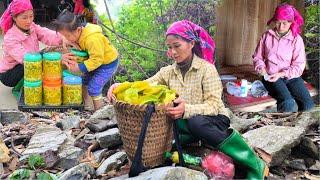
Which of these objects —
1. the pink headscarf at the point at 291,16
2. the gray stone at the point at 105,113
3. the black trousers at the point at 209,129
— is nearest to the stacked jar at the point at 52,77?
the gray stone at the point at 105,113

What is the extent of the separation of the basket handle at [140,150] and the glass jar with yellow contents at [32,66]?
0.65m

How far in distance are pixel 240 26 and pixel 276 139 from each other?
2.18 feet

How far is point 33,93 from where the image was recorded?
8.50ft

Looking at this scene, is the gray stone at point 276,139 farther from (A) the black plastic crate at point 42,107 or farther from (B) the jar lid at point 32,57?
(B) the jar lid at point 32,57

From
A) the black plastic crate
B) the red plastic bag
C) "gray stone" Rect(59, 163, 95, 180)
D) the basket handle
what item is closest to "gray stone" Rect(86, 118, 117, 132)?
the black plastic crate

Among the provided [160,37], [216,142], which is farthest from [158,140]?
[160,37]

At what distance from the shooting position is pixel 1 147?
2529 millimetres

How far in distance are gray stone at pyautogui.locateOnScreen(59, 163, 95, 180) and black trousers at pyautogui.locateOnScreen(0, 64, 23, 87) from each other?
1.97 ft

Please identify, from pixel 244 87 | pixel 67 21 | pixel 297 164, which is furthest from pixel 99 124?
pixel 297 164

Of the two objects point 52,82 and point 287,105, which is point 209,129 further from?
point 52,82

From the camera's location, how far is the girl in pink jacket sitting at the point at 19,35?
2572mm

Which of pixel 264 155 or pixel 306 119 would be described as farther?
pixel 306 119

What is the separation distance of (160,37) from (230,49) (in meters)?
0.56

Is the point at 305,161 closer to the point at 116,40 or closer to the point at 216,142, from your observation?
the point at 216,142
